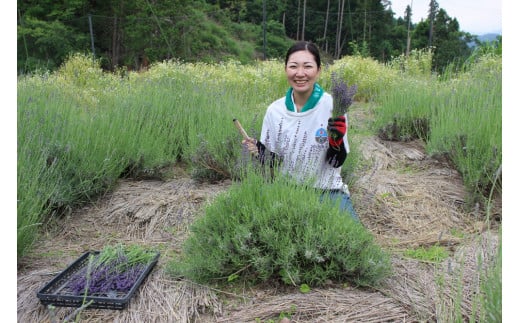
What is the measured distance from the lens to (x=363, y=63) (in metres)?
8.04

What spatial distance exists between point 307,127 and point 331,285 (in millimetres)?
1075

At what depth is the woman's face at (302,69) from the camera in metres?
2.53

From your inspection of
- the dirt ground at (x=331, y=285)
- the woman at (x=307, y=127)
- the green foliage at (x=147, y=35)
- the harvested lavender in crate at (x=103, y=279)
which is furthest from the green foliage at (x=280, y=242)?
the green foliage at (x=147, y=35)

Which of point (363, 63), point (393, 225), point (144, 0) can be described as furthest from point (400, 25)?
point (393, 225)

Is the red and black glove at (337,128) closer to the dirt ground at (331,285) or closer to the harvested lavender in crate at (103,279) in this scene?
the dirt ground at (331,285)

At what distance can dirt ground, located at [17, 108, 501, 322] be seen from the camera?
72.1 inches

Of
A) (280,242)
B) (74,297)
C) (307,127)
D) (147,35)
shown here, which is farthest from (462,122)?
(147,35)

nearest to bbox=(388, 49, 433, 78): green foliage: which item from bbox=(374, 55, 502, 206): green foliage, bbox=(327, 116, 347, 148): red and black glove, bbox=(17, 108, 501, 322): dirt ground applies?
bbox=(374, 55, 502, 206): green foliage

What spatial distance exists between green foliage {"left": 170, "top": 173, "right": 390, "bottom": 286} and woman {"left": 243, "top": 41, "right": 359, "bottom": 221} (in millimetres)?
394

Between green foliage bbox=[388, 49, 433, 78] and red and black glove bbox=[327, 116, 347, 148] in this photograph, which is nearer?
red and black glove bbox=[327, 116, 347, 148]

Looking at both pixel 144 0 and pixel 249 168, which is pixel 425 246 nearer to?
pixel 249 168

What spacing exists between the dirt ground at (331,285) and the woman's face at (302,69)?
3.03ft

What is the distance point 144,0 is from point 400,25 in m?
17.9

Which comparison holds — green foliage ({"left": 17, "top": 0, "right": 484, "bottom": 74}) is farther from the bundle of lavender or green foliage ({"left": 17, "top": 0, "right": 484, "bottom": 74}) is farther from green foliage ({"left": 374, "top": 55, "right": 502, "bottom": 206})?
the bundle of lavender
